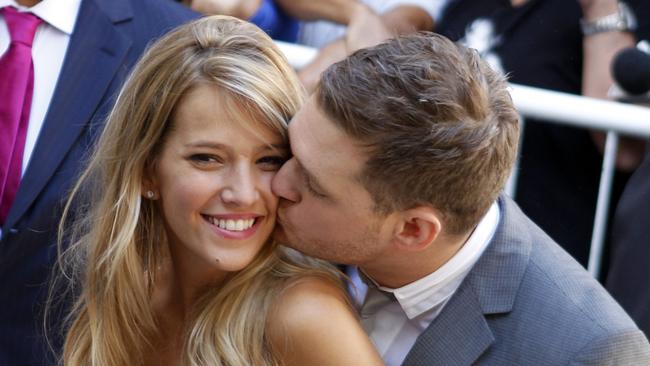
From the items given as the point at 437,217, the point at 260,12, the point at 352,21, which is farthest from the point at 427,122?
the point at 260,12

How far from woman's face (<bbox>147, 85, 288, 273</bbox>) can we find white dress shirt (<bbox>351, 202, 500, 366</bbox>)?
0.37m

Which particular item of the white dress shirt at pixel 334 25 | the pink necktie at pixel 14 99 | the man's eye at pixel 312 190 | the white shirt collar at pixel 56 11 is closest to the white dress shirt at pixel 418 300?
the man's eye at pixel 312 190

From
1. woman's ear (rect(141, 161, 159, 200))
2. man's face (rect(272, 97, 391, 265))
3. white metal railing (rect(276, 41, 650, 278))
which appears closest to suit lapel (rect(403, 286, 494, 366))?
man's face (rect(272, 97, 391, 265))

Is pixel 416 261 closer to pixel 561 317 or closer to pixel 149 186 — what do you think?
pixel 561 317

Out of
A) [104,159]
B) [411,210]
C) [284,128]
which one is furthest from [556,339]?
[104,159]

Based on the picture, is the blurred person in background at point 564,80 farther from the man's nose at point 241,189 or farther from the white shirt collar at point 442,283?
the man's nose at point 241,189

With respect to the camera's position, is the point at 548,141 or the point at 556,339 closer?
the point at 556,339

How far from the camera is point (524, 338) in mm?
2535

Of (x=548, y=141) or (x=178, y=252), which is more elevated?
(x=548, y=141)

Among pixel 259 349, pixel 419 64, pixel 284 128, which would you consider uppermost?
pixel 419 64

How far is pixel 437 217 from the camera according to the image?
2.59m

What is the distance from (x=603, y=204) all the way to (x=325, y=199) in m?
1.16

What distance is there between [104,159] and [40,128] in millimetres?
458

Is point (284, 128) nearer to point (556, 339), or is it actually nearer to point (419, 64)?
point (419, 64)
